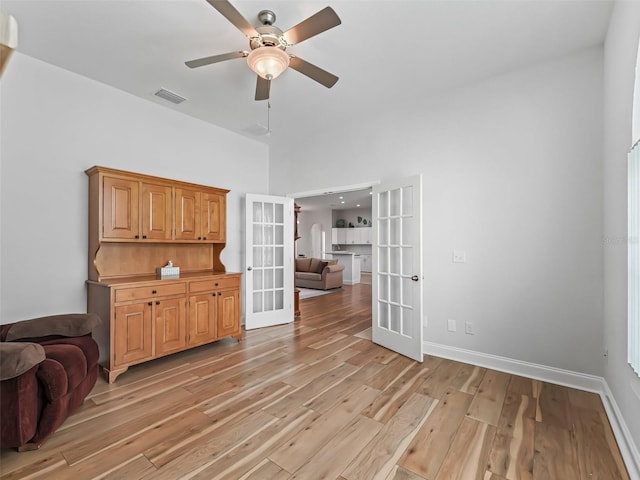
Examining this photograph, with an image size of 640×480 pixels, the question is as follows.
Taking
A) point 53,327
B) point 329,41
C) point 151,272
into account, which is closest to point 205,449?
point 53,327

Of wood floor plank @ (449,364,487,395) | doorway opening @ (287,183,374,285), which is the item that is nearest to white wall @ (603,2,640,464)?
wood floor plank @ (449,364,487,395)

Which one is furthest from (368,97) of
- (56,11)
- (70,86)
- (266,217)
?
(70,86)

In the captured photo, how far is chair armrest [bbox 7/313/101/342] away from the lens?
225 centimetres

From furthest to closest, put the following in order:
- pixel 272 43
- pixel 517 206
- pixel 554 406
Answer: pixel 517 206
pixel 554 406
pixel 272 43

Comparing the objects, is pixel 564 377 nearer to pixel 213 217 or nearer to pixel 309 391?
pixel 309 391

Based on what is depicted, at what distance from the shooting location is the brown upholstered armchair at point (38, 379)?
5.40 feet

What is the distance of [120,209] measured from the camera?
118 inches

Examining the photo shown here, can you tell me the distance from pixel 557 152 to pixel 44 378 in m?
4.31

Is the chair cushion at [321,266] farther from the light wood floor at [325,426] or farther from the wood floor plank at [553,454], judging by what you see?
the wood floor plank at [553,454]

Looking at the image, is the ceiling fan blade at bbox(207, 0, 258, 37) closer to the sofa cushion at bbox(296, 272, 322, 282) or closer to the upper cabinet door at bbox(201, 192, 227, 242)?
the upper cabinet door at bbox(201, 192, 227, 242)

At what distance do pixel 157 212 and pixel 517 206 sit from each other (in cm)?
378

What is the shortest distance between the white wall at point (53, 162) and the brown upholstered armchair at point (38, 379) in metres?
0.66

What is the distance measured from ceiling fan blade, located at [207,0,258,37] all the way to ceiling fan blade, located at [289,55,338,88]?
1.11ft

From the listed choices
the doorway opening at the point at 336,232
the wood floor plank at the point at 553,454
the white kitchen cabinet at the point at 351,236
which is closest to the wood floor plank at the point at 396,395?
the wood floor plank at the point at 553,454
